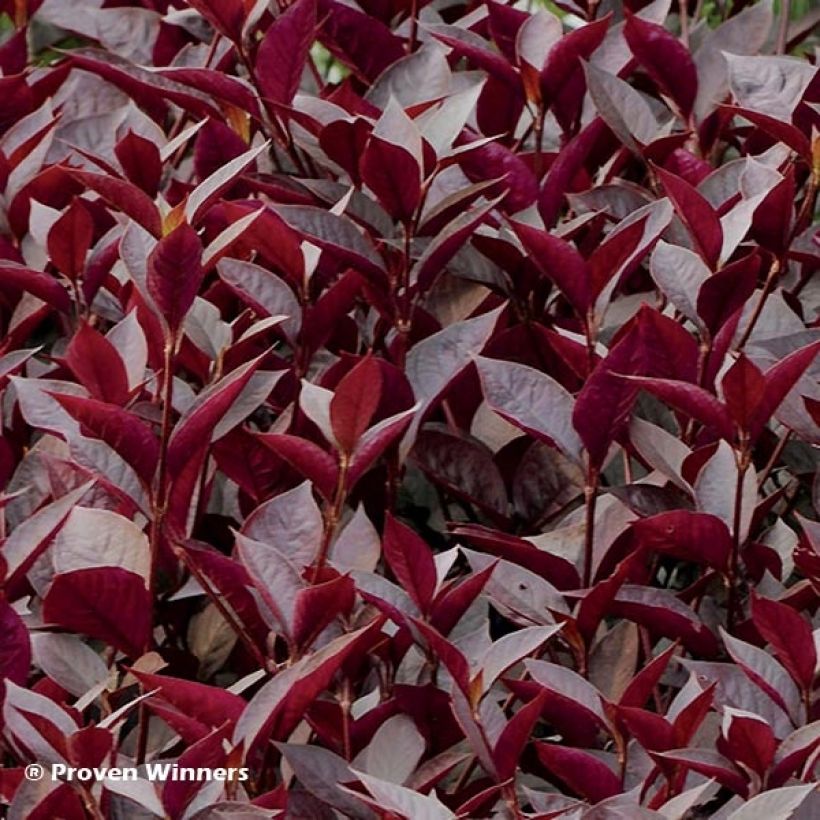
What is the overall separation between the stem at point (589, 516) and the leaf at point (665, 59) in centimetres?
64

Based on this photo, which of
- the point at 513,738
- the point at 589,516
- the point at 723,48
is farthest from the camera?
the point at 723,48

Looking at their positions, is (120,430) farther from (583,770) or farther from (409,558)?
(583,770)

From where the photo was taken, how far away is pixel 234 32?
1978 millimetres

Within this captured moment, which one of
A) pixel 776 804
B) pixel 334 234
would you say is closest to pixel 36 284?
pixel 334 234

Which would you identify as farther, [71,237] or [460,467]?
[71,237]

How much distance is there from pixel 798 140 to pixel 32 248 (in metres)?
0.92

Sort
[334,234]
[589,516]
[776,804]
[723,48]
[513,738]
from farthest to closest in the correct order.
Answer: [723,48], [334,234], [589,516], [513,738], [776,804]

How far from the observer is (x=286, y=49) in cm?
191

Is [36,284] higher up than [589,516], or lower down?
higher up

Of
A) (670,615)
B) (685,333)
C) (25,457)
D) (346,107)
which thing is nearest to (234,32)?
(346,107)

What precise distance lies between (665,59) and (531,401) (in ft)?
2.03

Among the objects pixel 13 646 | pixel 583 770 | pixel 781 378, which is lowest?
pixel 583 770

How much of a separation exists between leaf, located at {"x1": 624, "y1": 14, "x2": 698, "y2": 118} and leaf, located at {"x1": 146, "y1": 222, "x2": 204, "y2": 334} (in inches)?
30.1

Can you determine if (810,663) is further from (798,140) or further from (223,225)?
(223,225)
